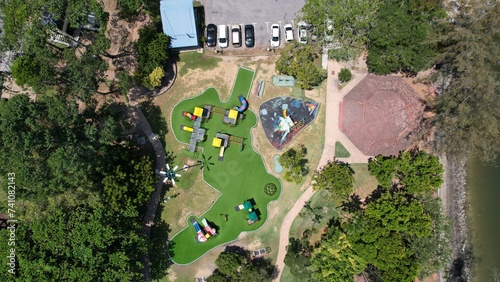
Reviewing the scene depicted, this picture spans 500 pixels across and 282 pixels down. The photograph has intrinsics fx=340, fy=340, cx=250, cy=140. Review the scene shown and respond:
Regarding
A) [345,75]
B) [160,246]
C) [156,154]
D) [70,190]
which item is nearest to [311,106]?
[345,75]

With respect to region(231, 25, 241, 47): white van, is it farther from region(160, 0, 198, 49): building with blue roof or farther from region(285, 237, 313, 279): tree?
region(285, 237, 313, 279): tree

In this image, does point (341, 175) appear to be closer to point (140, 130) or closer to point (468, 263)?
point (468, 263)

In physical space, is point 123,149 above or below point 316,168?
above

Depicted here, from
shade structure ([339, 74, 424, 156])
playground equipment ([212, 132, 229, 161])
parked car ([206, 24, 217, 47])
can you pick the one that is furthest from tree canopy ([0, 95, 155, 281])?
shade structure ([339, 74, 424, 156])

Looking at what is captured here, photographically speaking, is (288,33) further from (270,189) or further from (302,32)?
(270,189)

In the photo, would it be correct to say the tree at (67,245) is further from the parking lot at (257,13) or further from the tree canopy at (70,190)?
the parking lot at (257,13)

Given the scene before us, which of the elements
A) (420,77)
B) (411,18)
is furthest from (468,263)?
(411,18)
